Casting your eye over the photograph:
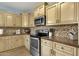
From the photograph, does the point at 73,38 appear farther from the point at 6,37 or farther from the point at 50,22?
the point at 6,37

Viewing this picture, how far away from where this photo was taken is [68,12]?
65.4 inches

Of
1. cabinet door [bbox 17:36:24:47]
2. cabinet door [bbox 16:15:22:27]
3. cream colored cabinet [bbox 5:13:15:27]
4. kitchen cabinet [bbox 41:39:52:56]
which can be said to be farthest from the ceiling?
kitchen cabinet [bbox 41:39:52:56]

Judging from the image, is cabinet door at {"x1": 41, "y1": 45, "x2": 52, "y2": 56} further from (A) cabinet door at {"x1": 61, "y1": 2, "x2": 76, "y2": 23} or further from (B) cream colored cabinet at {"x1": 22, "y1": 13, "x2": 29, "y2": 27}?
(B) cream colored cabinet at {"x1": 22, "y1": 13, "x2": 29, "y2": 27}

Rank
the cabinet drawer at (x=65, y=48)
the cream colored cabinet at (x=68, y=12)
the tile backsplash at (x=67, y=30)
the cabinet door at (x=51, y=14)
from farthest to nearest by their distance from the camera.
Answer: the cabinet door at (x=51, y=14) < the tile backsplash at (x=67, y=30) < the cream colored cabinet at (x=68, y=12) < the cabinet drawer at (x=65, y=48)

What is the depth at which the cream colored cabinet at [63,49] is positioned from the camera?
1252 mm

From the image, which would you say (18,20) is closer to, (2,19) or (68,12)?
(2,19)

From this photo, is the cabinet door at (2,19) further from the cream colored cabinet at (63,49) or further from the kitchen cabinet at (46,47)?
the cream colored cabinet at (63,49)

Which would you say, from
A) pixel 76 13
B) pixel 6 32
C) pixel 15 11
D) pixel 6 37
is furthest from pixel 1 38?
pixel 76 13

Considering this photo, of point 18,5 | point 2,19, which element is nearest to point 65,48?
point 18,5

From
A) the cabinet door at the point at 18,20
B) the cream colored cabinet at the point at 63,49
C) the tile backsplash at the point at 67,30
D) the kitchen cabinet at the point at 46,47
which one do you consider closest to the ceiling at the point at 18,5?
Answer: the cabinet door at the point at 18,20

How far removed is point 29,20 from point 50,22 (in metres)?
1.62

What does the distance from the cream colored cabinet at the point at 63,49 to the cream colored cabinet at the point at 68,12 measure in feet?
1.57

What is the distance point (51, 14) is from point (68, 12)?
59 centimetres

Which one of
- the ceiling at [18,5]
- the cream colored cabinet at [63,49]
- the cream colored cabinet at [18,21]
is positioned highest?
the ceiling at [18,5]
